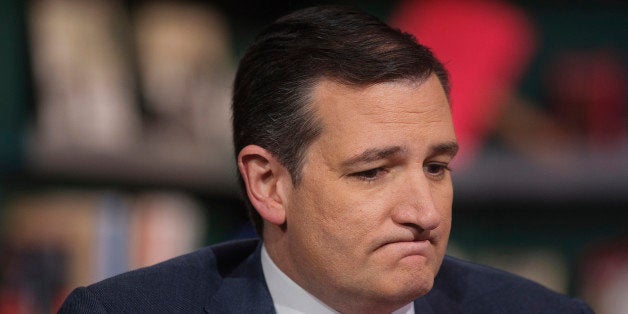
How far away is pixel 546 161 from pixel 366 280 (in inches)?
98.7

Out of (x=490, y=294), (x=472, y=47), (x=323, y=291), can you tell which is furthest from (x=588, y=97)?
(x=323, y=291)

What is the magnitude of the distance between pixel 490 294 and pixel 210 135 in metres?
1.88

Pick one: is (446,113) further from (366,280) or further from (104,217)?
(104,217)

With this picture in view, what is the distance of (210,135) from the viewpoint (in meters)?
3.99

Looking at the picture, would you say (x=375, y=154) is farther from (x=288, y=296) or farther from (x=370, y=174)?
(x=288, y=296)

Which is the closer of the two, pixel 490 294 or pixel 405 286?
pixel 405 286

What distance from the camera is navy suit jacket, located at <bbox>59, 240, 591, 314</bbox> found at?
2.11m

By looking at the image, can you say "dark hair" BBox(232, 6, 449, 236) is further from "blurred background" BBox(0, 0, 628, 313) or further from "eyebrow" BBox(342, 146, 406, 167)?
"blurred background" BBox(0, 0, 628, 313)

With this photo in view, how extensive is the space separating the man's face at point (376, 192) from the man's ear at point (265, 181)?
0.18 ft

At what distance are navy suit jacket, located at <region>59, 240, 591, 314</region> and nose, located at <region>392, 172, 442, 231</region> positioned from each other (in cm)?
38

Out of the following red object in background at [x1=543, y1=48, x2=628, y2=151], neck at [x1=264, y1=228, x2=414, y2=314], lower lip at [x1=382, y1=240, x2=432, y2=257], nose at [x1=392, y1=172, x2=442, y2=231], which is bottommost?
red object in background at [x1=543, y1=48, x2=628, y2=151]

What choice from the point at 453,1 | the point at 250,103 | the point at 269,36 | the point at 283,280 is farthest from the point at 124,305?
the point at 453,1

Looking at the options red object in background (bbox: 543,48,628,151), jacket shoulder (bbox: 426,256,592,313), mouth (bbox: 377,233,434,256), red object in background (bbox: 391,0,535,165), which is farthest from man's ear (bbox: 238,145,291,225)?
red object in background (bbox: 543,48,628,151)

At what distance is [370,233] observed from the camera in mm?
1929
